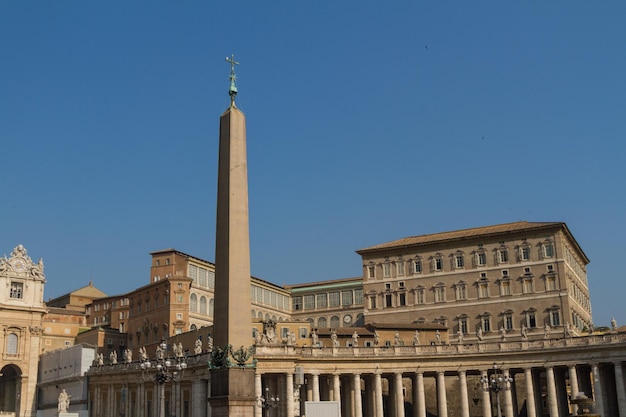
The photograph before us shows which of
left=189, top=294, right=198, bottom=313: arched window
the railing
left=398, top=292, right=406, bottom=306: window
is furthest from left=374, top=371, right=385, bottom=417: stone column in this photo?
left=189, top=294, right=198, bottom=313: arched window

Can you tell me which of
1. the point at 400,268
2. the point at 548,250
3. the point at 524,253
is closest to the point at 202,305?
the point at 400,268

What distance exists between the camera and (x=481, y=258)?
278 feet

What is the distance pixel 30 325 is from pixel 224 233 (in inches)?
2954

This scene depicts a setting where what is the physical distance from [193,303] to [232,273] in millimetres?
63579

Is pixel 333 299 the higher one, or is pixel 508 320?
pixel 333 299

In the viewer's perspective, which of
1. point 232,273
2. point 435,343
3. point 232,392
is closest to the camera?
point 232,392

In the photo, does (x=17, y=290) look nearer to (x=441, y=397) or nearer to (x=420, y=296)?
(x=420, y=296)

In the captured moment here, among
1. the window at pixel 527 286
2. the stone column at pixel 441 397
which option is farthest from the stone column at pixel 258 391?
the window at pixel 527 286

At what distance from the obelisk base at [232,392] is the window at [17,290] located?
75.1 m

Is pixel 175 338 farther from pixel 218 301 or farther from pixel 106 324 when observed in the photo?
pixel 218 301

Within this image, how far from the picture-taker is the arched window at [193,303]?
291ft

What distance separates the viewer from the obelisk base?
86.1ft

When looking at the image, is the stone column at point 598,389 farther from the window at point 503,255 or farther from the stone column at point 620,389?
the window at point 503,255

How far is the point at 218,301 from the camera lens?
27031 millimetres
